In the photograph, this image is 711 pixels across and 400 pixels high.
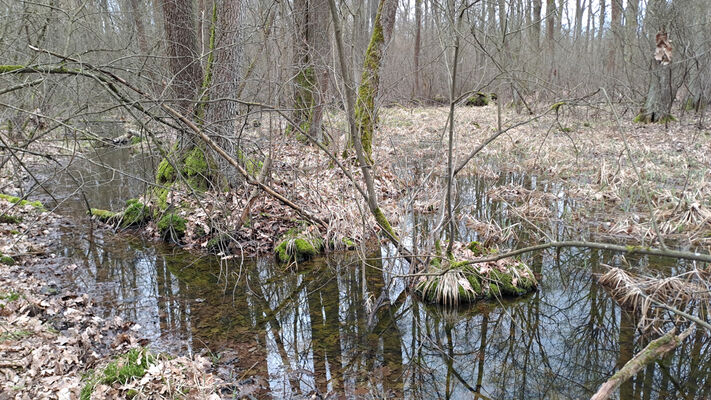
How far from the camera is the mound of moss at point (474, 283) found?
5855 millimetres

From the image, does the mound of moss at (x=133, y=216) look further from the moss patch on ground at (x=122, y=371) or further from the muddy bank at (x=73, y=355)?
the moss patch on ground at (x=122, y=371)

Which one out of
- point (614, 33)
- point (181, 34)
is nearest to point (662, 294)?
point (181, 34)

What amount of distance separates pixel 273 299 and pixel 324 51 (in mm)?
5892

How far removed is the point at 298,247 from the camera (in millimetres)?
7340

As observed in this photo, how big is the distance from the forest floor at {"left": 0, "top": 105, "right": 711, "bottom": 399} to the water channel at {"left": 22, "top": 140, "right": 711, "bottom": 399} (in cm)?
47

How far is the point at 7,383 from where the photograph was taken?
3.53 m

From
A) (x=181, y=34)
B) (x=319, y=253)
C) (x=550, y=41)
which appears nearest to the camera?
(x=319, y=253)

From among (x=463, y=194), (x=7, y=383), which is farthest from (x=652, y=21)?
(x=7, y=383)

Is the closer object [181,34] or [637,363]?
[637,363]

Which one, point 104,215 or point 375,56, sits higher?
point 375,56

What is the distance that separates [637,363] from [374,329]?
10.9 ft

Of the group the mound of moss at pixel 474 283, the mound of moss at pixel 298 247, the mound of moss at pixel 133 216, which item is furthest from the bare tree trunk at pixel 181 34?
the mound of moss at pixel 474 283

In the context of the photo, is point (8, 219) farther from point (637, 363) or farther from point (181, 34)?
point (637, 363)

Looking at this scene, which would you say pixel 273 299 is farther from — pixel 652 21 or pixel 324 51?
pixel 652 21
